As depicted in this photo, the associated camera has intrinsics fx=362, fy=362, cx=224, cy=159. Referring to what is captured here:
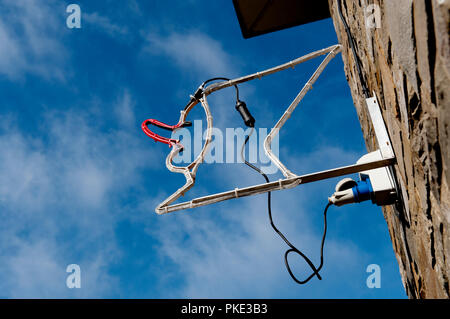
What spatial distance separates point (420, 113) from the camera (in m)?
1.44

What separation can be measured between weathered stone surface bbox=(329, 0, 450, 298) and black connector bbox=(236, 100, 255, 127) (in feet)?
4.92

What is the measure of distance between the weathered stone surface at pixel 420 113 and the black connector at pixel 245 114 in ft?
4.92

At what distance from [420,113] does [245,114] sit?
2.50 metres

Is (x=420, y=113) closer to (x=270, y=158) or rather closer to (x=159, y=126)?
(x=270, y=158)

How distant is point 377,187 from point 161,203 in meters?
1.61

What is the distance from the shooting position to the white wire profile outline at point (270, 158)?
7.68ft

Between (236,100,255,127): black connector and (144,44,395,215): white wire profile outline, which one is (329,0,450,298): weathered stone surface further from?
(236,100,255,127): black connector

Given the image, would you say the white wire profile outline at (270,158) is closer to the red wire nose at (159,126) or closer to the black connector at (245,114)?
the red wire nose at (159,126)

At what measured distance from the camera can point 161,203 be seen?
2848mm

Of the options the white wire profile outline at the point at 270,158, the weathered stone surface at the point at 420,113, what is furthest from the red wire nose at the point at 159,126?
the weathered stone surface at the point at 420,113

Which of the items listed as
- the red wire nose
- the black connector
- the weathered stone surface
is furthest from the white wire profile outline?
the weathered stone surface

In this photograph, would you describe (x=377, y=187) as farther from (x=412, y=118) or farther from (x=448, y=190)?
(x=448, y=190)
